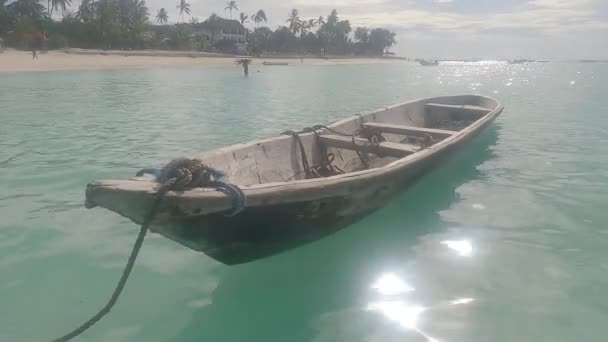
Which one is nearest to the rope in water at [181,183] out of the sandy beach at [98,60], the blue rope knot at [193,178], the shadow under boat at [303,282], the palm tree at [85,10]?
the blue rope knot at [193,178]

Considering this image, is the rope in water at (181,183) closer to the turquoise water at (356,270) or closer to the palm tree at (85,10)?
the turquoise water at (356,270)

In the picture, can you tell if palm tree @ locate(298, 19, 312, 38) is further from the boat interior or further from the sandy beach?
the boat interior

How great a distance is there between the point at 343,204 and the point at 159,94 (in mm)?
19064

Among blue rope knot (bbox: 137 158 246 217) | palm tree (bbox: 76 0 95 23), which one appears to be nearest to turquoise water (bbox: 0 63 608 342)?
blue rope knot (bbox: 137 158 246 217)

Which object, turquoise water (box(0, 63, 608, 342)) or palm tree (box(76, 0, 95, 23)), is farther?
palm tree (box(76, 0, 95, 23))

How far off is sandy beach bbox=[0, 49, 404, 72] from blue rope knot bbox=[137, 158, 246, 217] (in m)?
38.0

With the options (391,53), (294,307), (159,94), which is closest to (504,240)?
(294,307)

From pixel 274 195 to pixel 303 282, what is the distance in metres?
1.12

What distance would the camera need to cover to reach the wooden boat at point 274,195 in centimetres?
281

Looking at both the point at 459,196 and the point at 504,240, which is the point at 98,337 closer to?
the point at 504,240

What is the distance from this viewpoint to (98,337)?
3.17 m

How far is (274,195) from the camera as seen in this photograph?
325 cm

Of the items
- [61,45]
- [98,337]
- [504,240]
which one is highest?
[61,45]

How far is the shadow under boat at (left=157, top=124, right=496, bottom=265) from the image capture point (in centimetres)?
311
